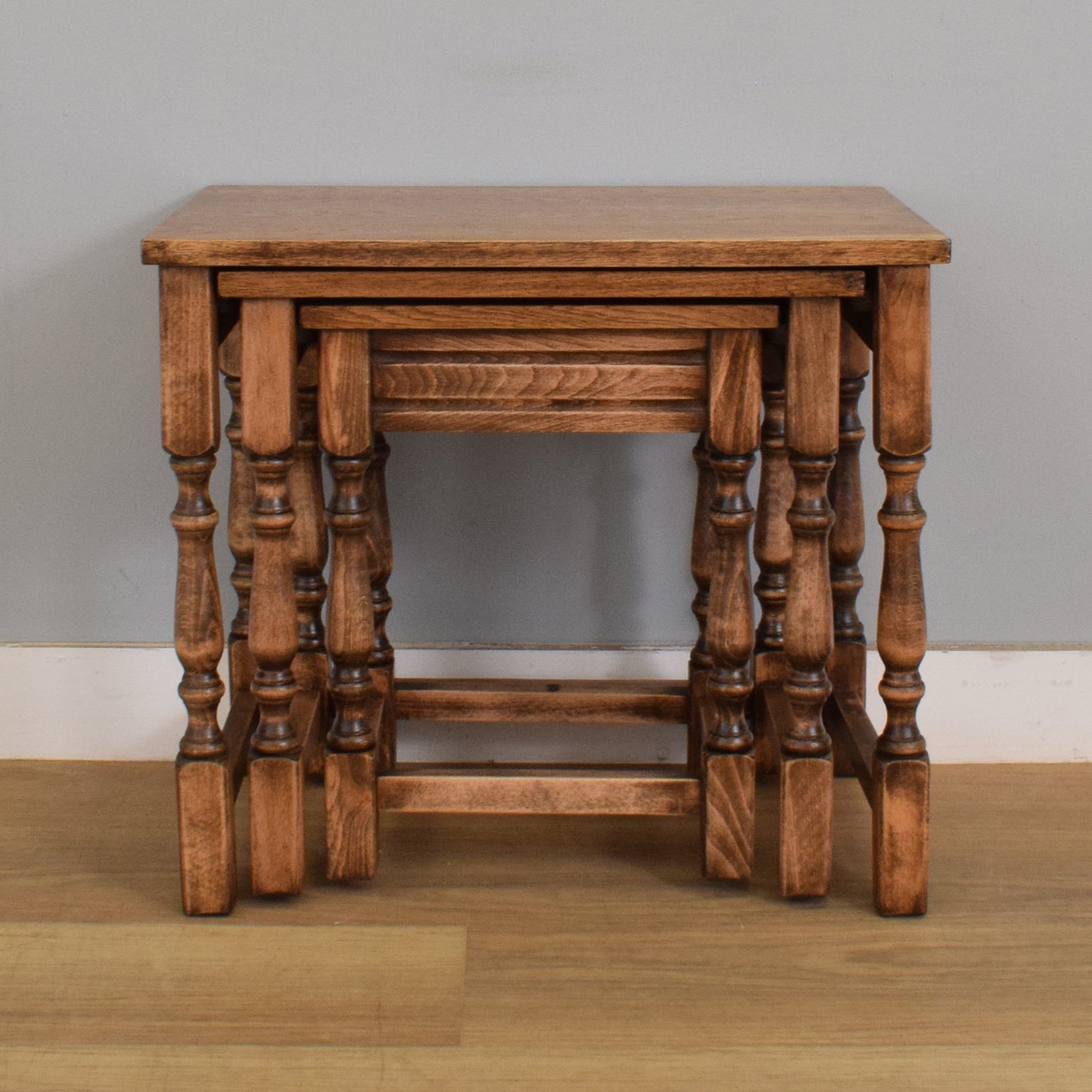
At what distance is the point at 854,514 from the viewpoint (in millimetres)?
1909

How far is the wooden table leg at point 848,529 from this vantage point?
185cm

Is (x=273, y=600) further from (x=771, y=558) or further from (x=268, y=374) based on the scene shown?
(x=771, y=558)

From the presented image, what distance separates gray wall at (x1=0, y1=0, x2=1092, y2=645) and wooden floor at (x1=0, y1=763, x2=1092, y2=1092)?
356 millimetres

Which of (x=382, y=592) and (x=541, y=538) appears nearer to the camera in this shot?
(x=382, y=592)

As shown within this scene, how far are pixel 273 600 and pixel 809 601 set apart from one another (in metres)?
0.57

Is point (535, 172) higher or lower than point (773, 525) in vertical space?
higher

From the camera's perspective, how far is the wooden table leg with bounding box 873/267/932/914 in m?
1.55

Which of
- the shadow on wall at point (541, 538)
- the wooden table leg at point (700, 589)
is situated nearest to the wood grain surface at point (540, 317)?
the wooden table leg at point (700, 589)

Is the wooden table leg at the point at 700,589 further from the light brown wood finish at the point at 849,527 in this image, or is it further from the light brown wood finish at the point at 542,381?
the light brown wood finish at the point at 542,381

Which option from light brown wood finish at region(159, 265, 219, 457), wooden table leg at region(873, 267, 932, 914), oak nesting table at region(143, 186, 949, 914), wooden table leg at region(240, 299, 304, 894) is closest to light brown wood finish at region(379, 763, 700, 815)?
oak nesting table at region(143, 186, 949, 914)

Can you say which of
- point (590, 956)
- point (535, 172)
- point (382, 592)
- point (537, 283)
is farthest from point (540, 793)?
point (535, 172)

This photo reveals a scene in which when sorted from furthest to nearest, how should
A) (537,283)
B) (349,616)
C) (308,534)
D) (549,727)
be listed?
1. (549,727)
2. (308,534)
3. (349,616)
4. (537,283)

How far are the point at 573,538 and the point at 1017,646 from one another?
620 millimetres

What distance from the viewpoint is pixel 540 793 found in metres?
1.73
